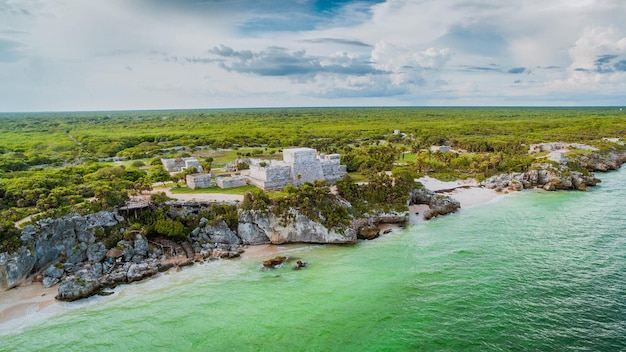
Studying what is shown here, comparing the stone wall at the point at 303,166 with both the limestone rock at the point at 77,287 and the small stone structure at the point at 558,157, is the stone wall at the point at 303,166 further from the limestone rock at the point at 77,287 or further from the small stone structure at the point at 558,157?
the small stone structure at the point at 558,157

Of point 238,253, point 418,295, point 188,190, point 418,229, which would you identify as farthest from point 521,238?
point 188,190

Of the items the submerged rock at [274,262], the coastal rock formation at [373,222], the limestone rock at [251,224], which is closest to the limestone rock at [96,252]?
the limestone rock at [251,224]

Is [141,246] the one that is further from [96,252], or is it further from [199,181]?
[199,181]

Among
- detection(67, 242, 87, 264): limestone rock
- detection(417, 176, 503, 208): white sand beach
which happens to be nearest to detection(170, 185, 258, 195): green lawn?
detection(67, 242, 87, 264): limestone rock

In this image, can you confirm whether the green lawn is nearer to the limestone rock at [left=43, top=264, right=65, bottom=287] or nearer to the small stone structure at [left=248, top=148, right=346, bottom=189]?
the small stone structure at [left=248, top=148, right=346, bottom=189]

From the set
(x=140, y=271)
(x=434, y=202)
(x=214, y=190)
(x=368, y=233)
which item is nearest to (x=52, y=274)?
(x=140, y=271)

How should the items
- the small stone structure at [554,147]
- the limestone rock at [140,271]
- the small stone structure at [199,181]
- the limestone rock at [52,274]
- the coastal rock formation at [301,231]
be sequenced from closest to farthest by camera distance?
the limestone rock at [52,274] < the limestone rock at [140,271] < the coastal rock formation at [301,231] < the small stone structure at [199,181] < the small stone structure at [554,147]
